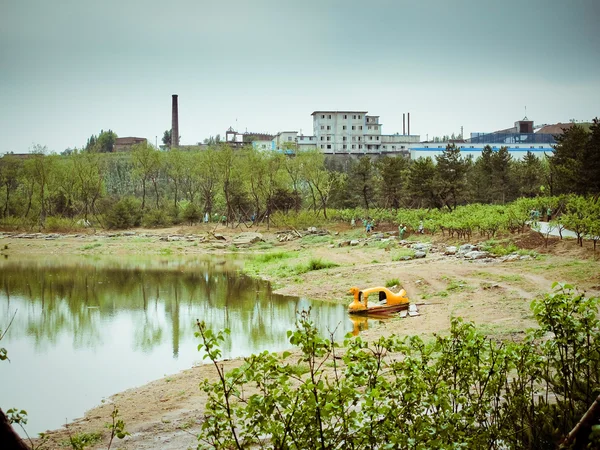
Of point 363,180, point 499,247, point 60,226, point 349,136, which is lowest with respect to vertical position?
point 60,226

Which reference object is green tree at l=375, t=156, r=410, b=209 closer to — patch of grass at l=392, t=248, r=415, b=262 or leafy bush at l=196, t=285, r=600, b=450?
patch of grass at l=392, t=248, r=415, b=262

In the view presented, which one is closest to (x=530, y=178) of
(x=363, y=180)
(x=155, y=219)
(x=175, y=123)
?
(x=363, y=180)

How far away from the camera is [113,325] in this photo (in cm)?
1622

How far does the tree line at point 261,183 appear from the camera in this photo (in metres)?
45.5

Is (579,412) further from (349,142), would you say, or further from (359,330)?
(349,142)

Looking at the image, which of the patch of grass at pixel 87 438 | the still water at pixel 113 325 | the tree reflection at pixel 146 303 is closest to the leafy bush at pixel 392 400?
the still water at pixel 113 325

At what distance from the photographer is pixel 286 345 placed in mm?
13875

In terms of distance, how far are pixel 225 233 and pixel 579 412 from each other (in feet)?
143

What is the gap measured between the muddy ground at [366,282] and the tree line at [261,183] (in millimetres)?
7877

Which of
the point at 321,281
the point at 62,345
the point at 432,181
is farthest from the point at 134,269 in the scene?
the point at 432,181

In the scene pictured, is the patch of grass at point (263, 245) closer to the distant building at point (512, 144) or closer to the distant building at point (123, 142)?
the distant building at point (512, 144)

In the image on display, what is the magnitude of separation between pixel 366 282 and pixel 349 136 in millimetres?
66244

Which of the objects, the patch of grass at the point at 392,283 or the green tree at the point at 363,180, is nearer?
the patch of grass at the point at 392,283

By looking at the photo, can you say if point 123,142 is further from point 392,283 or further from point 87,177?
point 392,283
